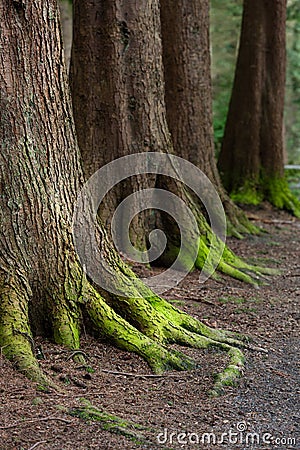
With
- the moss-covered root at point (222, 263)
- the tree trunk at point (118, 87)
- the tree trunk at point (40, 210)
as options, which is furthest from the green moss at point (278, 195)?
the tree trunk at point (40, 210)

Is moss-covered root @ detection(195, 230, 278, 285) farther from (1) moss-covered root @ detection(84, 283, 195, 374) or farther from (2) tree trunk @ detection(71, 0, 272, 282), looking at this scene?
(1) moss-covered root @ detection(84, 283, 195, 374)

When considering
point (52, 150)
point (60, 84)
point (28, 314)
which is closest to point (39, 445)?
point (28, 314)

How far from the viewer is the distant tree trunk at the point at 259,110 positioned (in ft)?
44.3

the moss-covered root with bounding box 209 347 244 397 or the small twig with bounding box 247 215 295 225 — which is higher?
the small twig with bounding box 247 215 295 225

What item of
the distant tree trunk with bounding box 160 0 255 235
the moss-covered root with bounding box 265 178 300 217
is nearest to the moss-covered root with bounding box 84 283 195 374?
the distant tree trunk with bounding box 160 0 255 235

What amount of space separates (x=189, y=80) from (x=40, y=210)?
5354mm

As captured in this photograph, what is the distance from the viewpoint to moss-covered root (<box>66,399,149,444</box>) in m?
4.38

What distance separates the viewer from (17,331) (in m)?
5.08

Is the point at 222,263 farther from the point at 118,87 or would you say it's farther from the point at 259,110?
the point at 259,110

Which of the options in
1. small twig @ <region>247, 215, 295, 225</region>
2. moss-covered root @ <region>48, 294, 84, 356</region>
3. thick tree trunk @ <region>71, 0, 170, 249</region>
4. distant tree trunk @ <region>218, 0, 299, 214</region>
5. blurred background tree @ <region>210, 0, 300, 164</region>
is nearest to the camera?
moss-covered root @ <region>48, 294, 84, 356</region>

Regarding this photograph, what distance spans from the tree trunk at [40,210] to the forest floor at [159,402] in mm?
146

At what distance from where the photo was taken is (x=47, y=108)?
5.33 meters

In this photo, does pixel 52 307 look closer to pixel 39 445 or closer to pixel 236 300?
pixel 39 445

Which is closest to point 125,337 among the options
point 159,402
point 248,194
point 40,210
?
point 159,402
